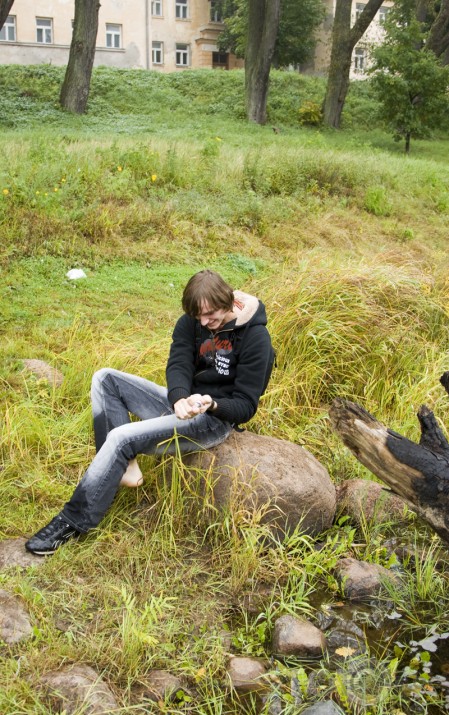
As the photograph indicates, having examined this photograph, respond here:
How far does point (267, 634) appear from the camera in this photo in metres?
3.64

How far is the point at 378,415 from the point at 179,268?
3.22m

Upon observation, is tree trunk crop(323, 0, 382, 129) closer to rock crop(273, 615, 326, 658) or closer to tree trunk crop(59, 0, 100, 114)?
tree trunk crop(59, 0, 100, 114)

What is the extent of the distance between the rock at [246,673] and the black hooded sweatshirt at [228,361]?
118 centimetres

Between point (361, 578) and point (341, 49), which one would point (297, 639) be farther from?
point (341, 49)

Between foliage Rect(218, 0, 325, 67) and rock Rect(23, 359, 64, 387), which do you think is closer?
rock Rect(23, 359, 64, 387)

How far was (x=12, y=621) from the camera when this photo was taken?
3326 millimetres

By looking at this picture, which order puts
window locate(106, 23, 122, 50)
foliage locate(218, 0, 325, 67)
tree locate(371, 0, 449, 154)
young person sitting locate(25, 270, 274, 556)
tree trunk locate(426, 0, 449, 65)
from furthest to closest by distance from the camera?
window locate(106, 23, 122, 50), foliage locate(218, 0, 325, 67), tree trunk locate(426, 0, 449, 65), tree locate(371, 0, 449, 154), young person sitting locate(25, 270, 274, 556)

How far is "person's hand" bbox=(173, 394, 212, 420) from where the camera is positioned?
380cm

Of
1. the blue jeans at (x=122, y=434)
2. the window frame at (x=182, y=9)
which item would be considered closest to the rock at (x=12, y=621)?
the blue jeans at (x=122, y=434)

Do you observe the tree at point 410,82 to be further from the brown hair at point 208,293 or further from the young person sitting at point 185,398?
the brown hair at point 208,293

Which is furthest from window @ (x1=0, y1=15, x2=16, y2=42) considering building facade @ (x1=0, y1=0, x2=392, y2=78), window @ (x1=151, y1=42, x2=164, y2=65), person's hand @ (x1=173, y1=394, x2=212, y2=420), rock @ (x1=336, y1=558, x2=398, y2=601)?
rock @ (x1=336, y1=558, x2=398, y2=601)

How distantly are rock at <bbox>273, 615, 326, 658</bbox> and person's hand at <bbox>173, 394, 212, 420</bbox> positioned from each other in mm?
1061

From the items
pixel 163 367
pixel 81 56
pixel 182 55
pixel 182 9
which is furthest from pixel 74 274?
pixel 182 9

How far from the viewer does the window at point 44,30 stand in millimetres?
36719
